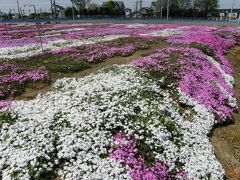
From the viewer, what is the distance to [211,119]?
13.9 m

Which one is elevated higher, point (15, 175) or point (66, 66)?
point (66, 66)

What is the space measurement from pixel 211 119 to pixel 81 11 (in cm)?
13161

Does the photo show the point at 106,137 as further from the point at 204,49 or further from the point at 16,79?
the point at 204,49

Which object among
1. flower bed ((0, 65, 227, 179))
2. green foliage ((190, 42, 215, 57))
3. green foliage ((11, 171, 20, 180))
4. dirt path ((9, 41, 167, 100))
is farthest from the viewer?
green foliage ((190, 42, 215, 57))

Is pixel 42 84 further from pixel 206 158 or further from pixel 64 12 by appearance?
pixel 64 12

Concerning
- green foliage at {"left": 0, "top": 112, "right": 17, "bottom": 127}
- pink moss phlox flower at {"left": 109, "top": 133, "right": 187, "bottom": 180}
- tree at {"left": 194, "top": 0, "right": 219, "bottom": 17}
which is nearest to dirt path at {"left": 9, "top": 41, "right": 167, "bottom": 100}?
green foliage at {"left": 0, "top": 112, "right": 17, "bottom": 127}

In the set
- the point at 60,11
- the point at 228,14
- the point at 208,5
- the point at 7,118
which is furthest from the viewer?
the point at 208,5

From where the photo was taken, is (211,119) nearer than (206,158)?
No

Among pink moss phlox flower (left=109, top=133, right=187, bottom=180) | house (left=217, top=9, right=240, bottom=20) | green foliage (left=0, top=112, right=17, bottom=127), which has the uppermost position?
green foliage (left=0, top=112, right=17, bottom=127)

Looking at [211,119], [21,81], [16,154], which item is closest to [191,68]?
[211,119]

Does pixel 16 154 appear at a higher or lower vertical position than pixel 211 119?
higher

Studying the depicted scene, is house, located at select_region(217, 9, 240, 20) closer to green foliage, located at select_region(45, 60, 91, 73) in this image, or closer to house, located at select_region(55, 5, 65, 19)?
house, located at select_region(55, 5, 65, 19)

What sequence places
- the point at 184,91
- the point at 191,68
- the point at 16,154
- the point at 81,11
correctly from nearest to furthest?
the point at 16,154 < the point at 184,91 < the point at 191,68 < the point at 81,11

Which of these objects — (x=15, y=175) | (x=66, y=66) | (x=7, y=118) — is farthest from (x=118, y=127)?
(x=66, y=66)
